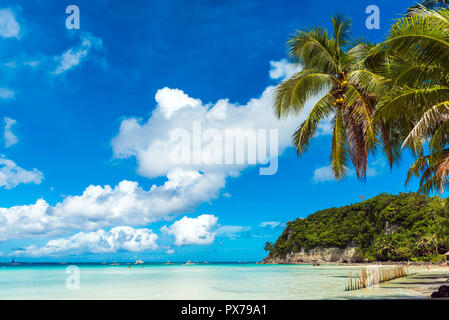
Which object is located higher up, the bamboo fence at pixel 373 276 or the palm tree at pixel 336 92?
the palm tree at pixel 336 92

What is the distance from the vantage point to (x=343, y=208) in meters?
74.3

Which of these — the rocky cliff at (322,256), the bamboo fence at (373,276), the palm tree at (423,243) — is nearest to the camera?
the bamboo fence at (373,276)

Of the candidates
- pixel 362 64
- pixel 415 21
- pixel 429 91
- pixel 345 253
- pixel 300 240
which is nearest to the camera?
pixel 415 21

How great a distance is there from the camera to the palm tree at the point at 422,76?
20.9 feet

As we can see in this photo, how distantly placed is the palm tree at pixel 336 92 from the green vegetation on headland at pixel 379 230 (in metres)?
32.8

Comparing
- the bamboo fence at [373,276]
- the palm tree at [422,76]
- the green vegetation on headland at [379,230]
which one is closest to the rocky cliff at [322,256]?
the green vegetation on headland at [379,230]

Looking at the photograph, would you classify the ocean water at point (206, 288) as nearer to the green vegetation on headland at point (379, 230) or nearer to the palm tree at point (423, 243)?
the palm tree at point (423, 243)

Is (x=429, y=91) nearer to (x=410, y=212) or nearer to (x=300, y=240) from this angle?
(x=410, y=212)

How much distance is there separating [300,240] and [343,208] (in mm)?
13459

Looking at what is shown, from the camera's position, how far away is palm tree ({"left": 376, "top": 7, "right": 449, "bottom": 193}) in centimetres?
637

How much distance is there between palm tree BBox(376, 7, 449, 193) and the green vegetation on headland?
3506cm

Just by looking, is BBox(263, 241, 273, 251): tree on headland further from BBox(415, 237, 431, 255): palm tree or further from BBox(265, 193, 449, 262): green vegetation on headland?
BBox(415, 237, 431, 255): palm tree

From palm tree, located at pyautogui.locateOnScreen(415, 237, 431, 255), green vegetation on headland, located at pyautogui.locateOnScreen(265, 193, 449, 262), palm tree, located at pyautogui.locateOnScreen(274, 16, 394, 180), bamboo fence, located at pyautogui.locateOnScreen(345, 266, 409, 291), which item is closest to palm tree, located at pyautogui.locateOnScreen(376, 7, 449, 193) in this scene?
palm tree, located at pyautogui.locateOnScreen(274, 16, 394, 180)
